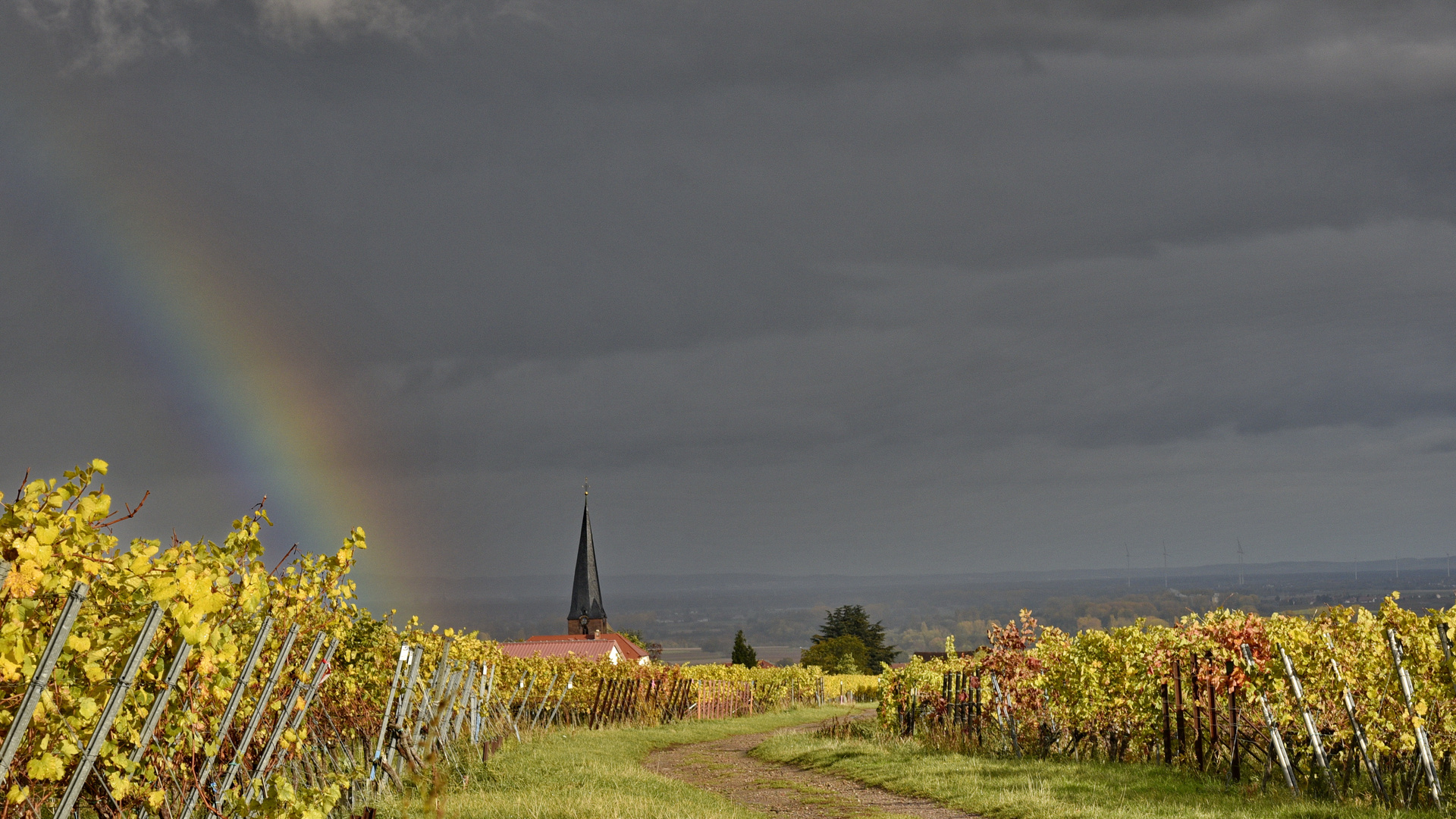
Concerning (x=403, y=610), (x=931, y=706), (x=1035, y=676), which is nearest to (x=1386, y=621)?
(x=1035, y=676)

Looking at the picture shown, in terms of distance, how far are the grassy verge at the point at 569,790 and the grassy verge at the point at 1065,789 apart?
2.48m

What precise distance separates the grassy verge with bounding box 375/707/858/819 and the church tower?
6725 centimetres

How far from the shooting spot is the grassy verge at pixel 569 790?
893 cm

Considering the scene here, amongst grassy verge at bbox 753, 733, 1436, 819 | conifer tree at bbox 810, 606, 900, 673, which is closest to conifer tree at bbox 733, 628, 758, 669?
conifer tree at bbox 810, 606, 900, 673

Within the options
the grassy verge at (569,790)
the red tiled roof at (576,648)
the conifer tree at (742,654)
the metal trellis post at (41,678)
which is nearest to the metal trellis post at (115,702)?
the metal trellis post at (41,678)

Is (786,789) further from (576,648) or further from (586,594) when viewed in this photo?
(586,594)

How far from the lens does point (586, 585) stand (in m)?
87.3

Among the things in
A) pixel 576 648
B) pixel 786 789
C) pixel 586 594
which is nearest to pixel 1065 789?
pixel 786 789

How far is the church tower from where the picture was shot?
282ft

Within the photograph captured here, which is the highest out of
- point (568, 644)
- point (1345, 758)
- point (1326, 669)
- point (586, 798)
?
point (568, 644)

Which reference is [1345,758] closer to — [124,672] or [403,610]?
[124,672]

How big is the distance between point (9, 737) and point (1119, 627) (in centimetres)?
1325

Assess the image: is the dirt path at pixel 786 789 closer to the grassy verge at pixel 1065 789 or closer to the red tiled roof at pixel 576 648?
the grassy verge at pixel 1065 789

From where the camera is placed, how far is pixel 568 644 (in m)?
74.1
